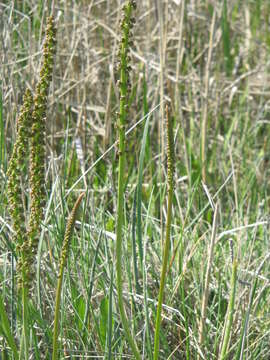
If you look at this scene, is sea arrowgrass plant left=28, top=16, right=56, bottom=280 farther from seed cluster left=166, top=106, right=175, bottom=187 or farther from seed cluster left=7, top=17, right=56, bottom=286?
seed cluster left=166, top=106, right=175, bottom=187

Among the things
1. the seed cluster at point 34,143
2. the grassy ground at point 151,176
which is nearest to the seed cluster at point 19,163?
the seed cluster at point 34,143

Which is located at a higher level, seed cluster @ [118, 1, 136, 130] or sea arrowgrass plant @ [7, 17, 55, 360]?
seed cluster @ [118, 1, 136, 130]

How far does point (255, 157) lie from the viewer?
3.10m

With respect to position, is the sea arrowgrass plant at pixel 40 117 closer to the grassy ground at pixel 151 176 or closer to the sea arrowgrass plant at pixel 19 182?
the sea arrowgrass plant at pixel 19 182

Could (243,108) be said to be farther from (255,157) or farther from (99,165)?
(99,165)

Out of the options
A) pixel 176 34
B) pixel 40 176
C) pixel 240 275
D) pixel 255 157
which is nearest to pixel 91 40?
pixel 176 34

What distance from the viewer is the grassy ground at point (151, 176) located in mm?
1596

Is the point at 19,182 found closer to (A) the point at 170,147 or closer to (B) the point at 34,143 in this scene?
(B) the point at 34,143

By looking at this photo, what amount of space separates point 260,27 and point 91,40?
121 centimetres

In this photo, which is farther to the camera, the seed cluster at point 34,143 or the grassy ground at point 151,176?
the grassy ground at point 151,176

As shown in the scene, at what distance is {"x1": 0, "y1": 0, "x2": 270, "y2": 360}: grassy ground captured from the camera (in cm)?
160

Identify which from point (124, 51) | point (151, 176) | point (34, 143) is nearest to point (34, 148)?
point (34, 143)

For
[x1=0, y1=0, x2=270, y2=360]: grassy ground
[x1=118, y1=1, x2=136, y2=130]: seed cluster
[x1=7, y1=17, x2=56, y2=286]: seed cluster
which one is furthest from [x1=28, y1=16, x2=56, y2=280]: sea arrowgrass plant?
[x1=0, y1=0, x2=270, y2=360]: grassy ground

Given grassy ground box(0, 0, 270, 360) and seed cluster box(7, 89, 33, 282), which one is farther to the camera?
grassy ground box(0, 0, 270, 360)
